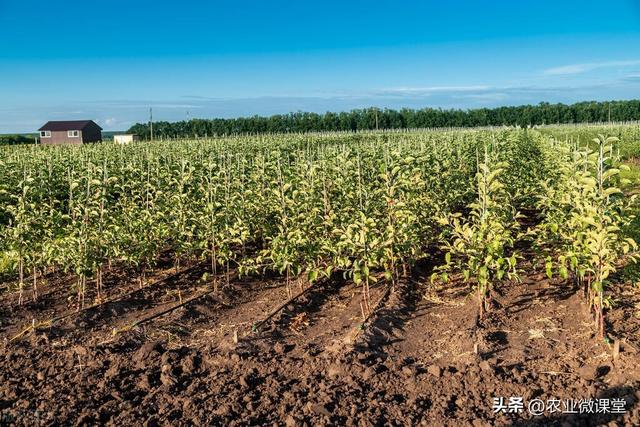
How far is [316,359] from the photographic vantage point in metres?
5.54

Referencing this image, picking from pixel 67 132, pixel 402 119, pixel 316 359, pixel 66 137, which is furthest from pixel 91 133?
pixel 316 359

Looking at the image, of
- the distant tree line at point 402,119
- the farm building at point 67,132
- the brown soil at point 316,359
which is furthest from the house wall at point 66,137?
the brown soil at point 316,359

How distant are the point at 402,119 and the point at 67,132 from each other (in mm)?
48074

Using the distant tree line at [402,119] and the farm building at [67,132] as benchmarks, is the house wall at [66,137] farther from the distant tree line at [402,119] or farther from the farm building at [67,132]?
the distant tree line at [402,119]

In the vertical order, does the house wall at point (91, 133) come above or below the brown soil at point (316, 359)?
above

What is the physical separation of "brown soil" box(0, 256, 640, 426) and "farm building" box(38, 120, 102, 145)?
68459 mm

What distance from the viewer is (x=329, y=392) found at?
190 inches

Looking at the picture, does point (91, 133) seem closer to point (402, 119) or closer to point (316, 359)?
point (402, 119)

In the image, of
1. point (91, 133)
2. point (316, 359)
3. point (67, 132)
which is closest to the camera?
point (316, 359)

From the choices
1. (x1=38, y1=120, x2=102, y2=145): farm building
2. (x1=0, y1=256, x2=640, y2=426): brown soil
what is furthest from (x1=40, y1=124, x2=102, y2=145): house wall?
(x1=0, y1=256, x2=640, y2=426): brown soil

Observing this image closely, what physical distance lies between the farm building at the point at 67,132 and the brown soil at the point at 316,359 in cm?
6846

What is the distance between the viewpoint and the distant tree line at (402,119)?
79750 mm

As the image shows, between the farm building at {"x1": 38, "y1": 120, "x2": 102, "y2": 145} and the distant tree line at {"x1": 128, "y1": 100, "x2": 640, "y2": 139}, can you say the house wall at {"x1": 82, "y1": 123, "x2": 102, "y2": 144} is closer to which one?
the farm building at {"x1": 38, "y1": 120, "x2": 102, "y2": 145}

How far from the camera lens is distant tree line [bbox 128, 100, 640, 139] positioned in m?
79.8
